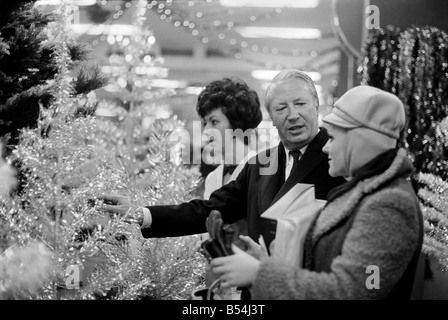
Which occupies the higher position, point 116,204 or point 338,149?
point 338,149

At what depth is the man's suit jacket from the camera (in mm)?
2270

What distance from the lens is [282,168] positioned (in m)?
2.42

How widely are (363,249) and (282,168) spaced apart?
949 millimetres

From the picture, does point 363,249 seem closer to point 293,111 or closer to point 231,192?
point 293,111

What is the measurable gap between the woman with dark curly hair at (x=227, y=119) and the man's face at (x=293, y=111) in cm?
78

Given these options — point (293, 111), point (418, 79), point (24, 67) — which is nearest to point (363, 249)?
point (293, 111)

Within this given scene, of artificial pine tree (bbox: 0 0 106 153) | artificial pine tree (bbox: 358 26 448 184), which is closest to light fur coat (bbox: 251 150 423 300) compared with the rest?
artificial pine tree (bbox: 0 0 106 153)

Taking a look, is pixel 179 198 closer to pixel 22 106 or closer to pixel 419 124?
pixel 22 106

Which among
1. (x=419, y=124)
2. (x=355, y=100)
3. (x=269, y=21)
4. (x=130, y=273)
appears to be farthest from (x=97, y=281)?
(x=269, y=21)

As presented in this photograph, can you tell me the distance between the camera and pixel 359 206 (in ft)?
5.19

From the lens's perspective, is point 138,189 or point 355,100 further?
point 138,189

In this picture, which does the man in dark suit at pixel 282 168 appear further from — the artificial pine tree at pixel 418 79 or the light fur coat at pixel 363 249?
the artificial pine tree at pixel 418 79
